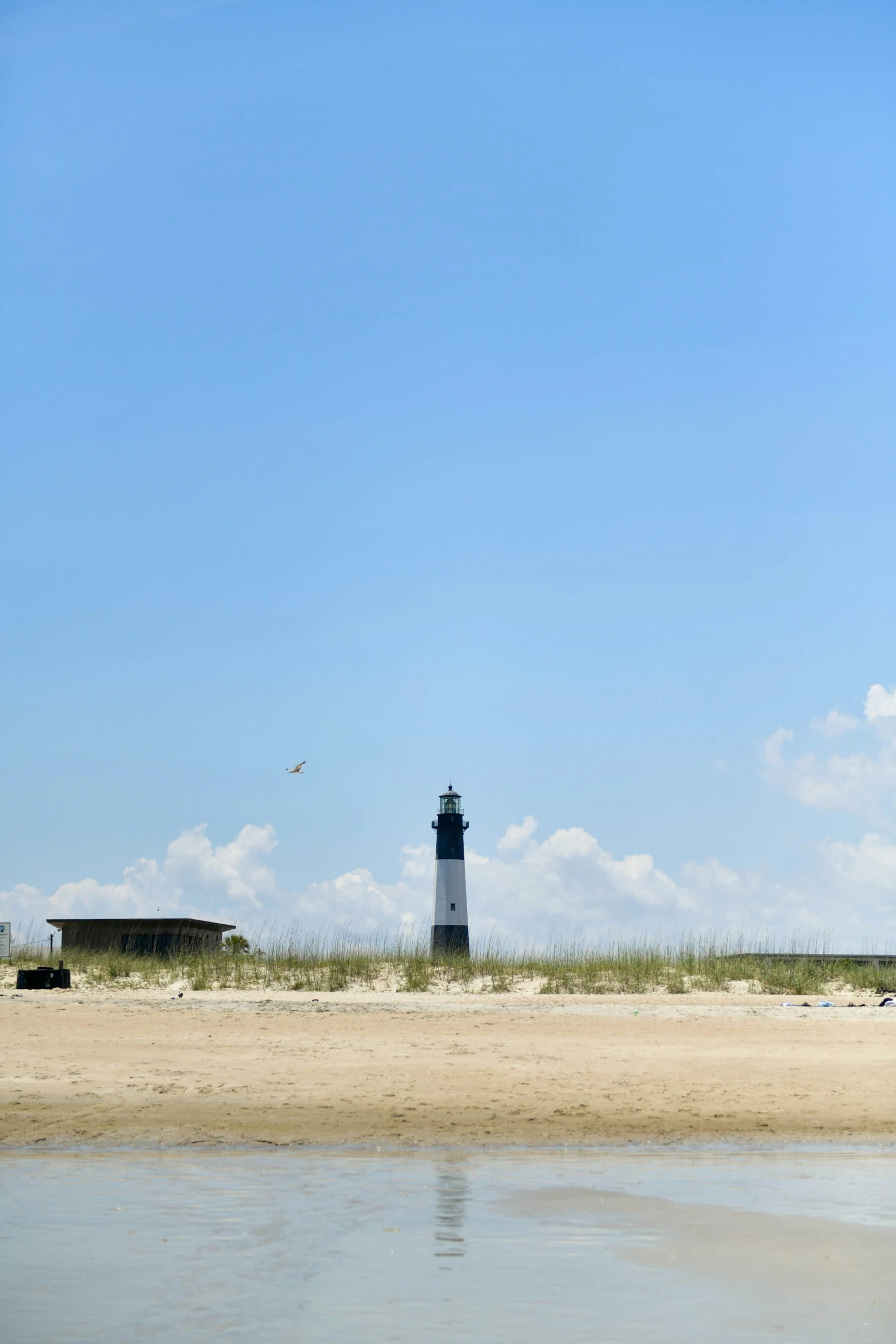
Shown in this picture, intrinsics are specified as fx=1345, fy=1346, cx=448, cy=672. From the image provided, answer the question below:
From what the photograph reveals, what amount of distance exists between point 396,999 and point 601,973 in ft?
16.0

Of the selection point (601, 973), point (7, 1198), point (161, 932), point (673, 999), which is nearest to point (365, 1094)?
point (7, 1198)

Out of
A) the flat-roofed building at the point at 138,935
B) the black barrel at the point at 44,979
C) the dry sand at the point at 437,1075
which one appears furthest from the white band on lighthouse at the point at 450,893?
the dry sand at the point at 437,1075

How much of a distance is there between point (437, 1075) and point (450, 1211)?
212 inches

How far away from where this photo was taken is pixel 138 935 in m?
33.9

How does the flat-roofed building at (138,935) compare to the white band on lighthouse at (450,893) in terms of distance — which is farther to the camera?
the white band on lighthouse at (450,893)

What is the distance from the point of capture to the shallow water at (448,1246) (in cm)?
672

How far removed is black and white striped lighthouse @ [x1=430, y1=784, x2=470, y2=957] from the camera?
38906 mm

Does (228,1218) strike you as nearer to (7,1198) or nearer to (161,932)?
(7,1198)

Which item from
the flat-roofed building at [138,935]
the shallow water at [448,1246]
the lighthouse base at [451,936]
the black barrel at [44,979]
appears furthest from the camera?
the lighthouse base at [451,936]

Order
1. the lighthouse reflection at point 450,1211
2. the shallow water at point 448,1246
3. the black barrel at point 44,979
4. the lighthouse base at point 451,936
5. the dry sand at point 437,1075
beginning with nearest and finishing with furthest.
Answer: the shallow water at point 448,1246
the lighthouse reflection at point 450,1211
the dry sand at point 437,1075
the black barrel at point 44,979
the lighthouse base at point 451,936

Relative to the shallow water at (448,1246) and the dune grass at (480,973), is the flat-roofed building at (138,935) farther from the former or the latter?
the shallow water at (448,1246)

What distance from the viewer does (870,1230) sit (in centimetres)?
848

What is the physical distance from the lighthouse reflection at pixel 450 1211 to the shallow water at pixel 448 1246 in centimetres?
2

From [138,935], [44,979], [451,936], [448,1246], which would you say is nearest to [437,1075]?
[448,1246]
